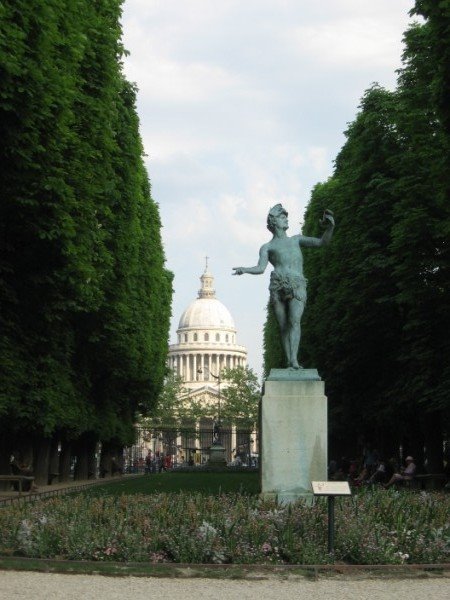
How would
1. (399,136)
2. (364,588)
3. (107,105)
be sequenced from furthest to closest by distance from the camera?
(399,136) < (107,105) < (364,588)

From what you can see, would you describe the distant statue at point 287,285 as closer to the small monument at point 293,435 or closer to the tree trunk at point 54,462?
the small monument at point 293,435

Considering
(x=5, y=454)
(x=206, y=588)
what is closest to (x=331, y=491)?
(x=206, y=588)

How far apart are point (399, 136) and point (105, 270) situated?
15.1m

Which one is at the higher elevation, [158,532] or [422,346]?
[422,346]

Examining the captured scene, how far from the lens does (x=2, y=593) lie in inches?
488

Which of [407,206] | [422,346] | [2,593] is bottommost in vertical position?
[2,593]

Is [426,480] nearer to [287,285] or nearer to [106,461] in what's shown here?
[287,285]

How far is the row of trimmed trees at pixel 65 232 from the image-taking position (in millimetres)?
21891

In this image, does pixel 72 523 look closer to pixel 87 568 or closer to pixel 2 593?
pixel 87 568

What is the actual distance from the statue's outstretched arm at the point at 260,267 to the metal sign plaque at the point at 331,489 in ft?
20.1

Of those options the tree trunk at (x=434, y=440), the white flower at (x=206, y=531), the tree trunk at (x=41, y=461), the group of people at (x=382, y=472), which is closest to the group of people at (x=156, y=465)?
the group of people at (x=382, y=472)

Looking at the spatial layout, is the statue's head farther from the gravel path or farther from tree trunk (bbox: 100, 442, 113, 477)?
tree trunk (bbox: 100, 442, 113, 477)

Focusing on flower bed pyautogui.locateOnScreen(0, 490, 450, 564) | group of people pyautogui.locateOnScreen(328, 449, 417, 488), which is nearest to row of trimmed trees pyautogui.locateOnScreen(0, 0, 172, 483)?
flower bed pyautogui.locateOnScreen(0, 490, 450, 564)

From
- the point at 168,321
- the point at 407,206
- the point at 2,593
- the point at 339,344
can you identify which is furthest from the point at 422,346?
the point at 168,321
